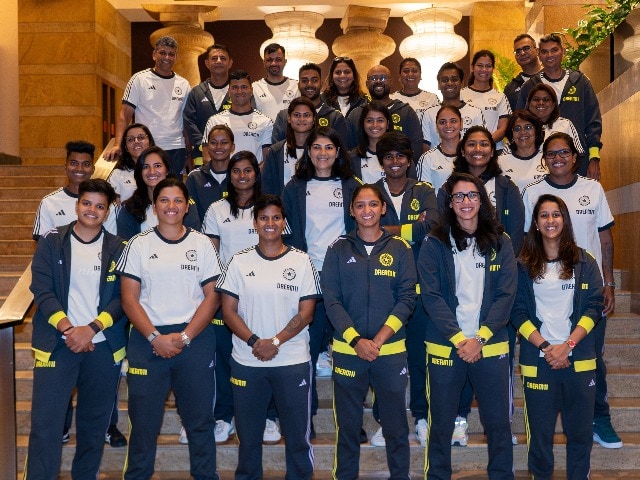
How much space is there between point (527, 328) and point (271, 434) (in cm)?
178

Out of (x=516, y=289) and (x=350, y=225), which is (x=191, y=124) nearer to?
(x=350, y=225)

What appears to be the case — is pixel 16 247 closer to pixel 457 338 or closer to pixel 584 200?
pixel 457 338

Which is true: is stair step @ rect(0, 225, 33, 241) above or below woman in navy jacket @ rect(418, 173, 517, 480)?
above

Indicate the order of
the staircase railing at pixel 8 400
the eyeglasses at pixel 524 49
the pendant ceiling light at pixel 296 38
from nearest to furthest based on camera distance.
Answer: the staircase railing at pixel 8 400 < the eyeglasses at pixel 524 49 < the pendant ceiling light at pixel 296 38

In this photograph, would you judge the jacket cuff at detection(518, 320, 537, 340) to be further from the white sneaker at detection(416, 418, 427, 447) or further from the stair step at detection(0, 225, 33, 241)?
the stair step at detection(0, 225, 33, 241)

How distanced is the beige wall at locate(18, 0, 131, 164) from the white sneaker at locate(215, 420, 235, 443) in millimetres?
9346

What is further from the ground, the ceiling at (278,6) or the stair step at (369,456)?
the ceiling at (278,6)

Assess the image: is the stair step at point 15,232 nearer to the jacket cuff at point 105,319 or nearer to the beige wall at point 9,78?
the jacket cuff at point 105,319

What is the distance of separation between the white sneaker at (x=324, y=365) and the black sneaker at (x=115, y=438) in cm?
141

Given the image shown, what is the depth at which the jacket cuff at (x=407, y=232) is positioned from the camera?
19.0ft

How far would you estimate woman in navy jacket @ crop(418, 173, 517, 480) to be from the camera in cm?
512

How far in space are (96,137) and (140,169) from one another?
892cm

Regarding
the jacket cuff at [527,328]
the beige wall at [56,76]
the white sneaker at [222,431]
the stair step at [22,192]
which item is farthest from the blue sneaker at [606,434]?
the beige wall at [56,76]

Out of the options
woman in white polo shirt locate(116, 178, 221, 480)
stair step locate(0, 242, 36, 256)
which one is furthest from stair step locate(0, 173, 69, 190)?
woman in white polo shirt locate(116, 178, 221, 480)
